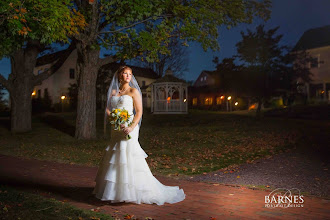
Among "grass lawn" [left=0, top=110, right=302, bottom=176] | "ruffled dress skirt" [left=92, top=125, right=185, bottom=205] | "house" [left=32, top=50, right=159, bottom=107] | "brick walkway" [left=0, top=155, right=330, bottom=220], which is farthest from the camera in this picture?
"house" [left=32, top=50, right=159, bottom=107]

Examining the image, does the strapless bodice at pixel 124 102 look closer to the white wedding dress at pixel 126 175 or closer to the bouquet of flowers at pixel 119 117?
the white wedding dress at pixel 126 175

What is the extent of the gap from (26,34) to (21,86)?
892cm

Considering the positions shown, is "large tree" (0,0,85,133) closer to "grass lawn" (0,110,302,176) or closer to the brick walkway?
"grass lawn" (0,110,302,176)

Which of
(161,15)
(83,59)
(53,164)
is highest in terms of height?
(161,15)

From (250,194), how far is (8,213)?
14.2ft

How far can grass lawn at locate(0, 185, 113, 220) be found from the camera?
15.0 feet

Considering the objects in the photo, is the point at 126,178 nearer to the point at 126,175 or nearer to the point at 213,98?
the point at 126,175

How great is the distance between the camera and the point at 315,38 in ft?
111

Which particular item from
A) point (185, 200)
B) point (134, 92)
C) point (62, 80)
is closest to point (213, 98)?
point (62, 80)

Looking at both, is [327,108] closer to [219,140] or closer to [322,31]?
[322,31]

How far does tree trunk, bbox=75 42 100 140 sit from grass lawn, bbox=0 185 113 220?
10470 mm

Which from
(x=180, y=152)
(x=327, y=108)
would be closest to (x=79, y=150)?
(x=180, y=152)

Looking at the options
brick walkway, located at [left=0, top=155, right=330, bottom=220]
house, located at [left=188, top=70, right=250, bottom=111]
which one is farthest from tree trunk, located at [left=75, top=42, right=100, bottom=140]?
house, located at [left=188, top=70, right=250, bottom=111]

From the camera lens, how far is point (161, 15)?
15898mm
